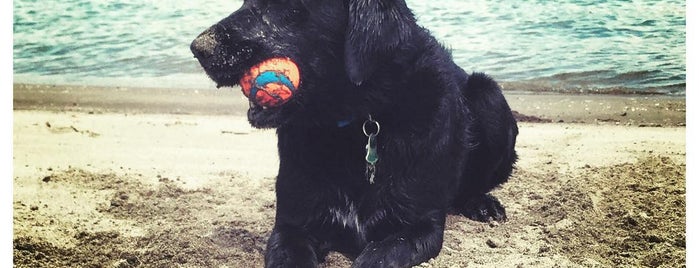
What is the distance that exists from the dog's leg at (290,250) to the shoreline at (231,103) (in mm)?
1619

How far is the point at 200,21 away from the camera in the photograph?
3729 millimetres

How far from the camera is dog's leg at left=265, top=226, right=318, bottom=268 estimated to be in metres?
2.48

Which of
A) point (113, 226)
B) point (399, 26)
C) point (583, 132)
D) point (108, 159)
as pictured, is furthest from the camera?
point (108, 159)

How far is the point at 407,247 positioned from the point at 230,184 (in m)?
1.40

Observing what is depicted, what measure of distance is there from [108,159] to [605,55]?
8.81 feet

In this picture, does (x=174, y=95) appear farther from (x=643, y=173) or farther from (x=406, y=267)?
(x=643, y=173)

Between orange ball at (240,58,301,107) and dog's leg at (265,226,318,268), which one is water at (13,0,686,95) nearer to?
orange ball at (240,58,301,107)

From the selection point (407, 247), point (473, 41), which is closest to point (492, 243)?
point (407, 247)

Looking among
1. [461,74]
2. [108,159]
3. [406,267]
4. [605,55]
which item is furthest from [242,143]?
[605,55]

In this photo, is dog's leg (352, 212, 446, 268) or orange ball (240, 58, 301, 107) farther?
dog's leg (352, 212, 446, 268)

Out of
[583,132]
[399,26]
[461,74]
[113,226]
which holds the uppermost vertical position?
[399,26]

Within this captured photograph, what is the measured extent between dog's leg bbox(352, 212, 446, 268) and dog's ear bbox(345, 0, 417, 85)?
0.64 metres

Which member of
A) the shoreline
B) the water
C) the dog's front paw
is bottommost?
the dog's front paw

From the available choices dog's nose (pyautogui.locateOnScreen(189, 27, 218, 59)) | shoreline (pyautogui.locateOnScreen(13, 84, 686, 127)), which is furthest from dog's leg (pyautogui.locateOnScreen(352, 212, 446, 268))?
shoreline (pyautogui.locateOnScreen(13, 84, 686, 127))
